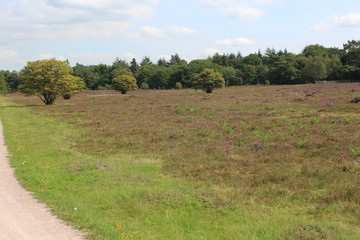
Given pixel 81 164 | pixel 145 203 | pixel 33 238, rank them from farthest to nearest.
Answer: pixel 81 164, pixel 145 203, pixel 33 238

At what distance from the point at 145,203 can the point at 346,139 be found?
32.9 ft

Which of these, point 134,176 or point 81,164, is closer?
point 134,176

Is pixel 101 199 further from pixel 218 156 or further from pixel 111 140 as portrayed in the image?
pixel 111 140

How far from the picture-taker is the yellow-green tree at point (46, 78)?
44.3m

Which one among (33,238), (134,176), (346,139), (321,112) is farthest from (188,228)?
(321,112)

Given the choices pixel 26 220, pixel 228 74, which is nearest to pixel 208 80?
pixel 26 220

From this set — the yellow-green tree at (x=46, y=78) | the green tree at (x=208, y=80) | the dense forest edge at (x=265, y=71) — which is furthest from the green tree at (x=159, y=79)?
the yellow-green tree at (x=46, y=78)

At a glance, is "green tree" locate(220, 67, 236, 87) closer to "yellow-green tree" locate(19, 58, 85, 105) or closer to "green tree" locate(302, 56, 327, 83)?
"green tree" locate(302, 56, 327, 83)

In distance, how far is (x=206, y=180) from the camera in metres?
9.51

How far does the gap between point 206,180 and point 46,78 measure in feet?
139

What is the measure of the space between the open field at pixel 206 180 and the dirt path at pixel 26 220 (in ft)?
1.01

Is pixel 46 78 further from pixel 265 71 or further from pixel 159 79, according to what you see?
pixel 265 71

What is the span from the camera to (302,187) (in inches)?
330

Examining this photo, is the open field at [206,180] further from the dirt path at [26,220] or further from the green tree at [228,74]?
the green tree at [228,74]
